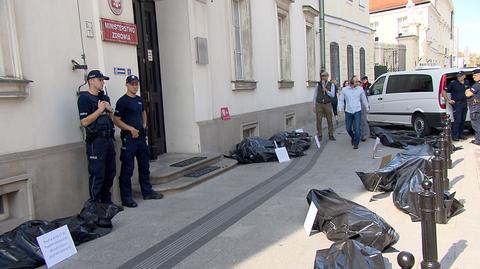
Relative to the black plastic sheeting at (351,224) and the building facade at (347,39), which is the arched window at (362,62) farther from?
the black plastic sheeting at (351,224)

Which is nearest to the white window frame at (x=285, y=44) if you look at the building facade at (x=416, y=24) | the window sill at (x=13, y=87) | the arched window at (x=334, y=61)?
the arched window at (x=334, y=61)

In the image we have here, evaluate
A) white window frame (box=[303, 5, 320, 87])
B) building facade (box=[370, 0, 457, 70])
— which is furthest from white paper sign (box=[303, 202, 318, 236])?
building facade (box=[370, 0, 457, 70])

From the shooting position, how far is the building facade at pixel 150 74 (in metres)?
4.85

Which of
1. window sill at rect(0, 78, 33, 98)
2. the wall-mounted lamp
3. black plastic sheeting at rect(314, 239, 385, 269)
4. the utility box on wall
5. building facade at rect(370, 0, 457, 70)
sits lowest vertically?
black plastic sheeting at rect(314, 239, 385, 269)

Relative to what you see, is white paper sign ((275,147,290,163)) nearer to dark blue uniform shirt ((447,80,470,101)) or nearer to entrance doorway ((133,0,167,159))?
entrance doorway ((133,0,167,159))

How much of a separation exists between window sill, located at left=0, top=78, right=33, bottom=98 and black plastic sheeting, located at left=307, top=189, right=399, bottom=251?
344 centimetres

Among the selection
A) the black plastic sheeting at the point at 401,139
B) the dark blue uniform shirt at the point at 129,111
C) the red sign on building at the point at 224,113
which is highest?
the dark blue uniform shirt at the point at 129,111

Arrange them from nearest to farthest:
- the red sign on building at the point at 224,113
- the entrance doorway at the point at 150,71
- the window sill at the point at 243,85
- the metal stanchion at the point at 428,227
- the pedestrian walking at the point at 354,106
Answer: the metal stanchion at the point at 428,227 → the entrance doorway at the point at 150,71 → the red sign on building at the point at 224,113 → the window sill at the point at 243,85 → the pedestrian walking at the point at 354,106

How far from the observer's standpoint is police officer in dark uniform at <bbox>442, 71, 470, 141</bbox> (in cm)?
1041

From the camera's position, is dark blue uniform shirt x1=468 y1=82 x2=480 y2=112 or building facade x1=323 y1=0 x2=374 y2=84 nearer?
dark blue uniform shirt x1=468 y1=82 x2=480 y2=112

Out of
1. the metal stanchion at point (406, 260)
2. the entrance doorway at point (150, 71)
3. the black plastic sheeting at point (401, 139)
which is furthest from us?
the black plastic sheeting at point (401, 139)

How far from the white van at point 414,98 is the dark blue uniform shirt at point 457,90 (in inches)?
10.0

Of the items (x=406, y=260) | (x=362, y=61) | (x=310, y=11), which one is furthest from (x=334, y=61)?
(x=406, y=260)

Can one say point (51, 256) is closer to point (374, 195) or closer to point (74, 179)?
point (74, 179)
